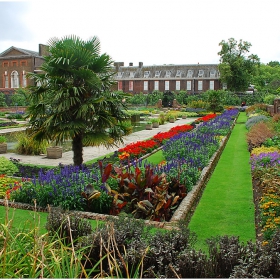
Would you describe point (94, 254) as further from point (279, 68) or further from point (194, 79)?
point (279, 68)

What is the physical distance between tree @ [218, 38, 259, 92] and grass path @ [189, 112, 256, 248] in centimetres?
4457

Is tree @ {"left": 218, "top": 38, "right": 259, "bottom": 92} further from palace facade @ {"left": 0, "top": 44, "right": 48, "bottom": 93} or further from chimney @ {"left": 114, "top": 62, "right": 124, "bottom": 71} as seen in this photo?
palace facade @ {"left": 0, "top": 44, "right": 48, "bottom": 93}

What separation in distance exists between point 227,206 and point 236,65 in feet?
161

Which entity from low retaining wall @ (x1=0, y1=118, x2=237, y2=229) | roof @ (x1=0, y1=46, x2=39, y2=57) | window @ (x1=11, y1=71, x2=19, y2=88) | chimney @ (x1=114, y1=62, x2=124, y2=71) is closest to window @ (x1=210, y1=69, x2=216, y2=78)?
chimney @ (x1=114, y1=62, x2=124, y2=71)

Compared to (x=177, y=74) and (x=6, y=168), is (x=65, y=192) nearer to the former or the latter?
(x=6, y=168)

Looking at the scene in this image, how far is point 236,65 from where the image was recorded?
51906 mm

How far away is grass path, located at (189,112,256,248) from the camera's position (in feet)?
16.6

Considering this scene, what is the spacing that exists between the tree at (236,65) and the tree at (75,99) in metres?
45.6

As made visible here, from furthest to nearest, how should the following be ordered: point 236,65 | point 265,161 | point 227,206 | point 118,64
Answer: point 118,64 → point 236,65 → point 265,161 → point 227,206

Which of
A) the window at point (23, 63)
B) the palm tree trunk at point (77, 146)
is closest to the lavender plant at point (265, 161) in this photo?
the palm tree trunk at point (77, 146)

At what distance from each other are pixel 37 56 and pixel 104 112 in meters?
53.0

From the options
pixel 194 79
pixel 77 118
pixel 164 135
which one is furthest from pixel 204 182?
pixel 194 79

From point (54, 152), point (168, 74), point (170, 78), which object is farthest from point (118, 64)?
point (54, 152)

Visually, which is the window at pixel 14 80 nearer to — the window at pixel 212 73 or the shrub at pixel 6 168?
the window at pixel 212 73
